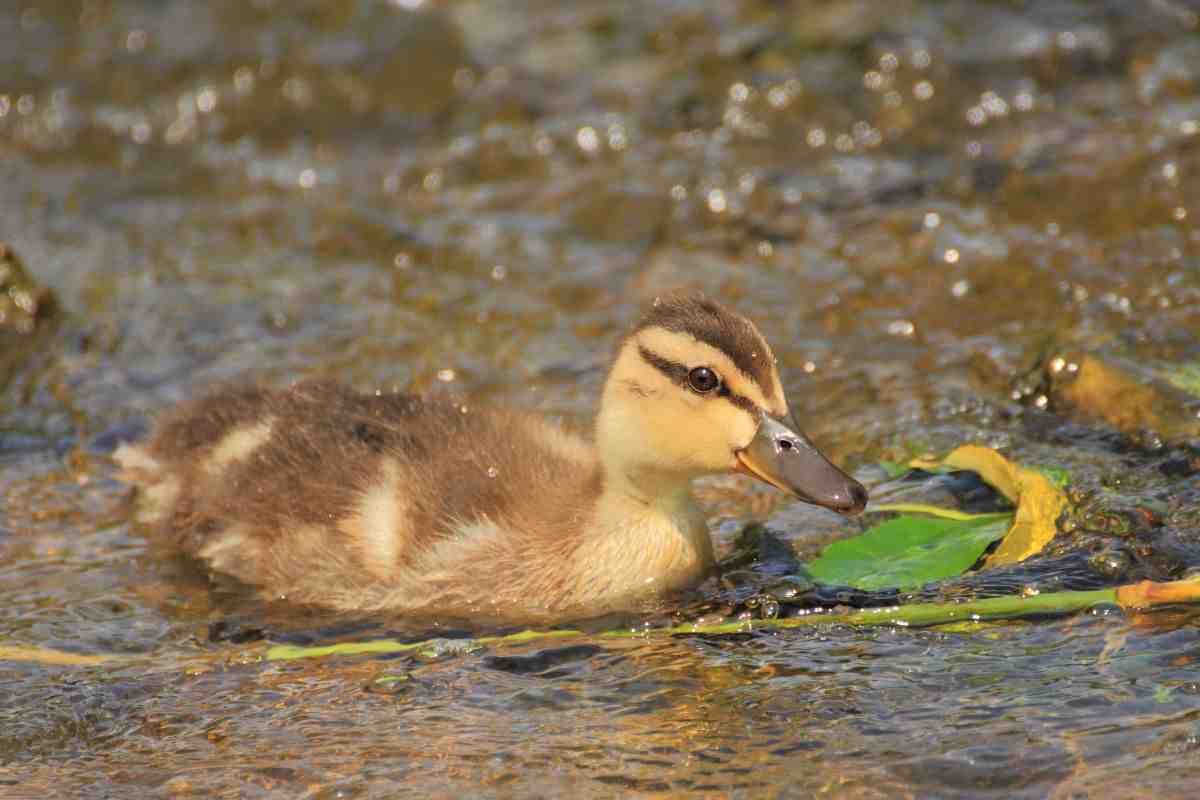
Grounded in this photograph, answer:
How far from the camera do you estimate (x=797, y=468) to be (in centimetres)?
443

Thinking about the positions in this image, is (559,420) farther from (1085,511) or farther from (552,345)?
(1085,511)

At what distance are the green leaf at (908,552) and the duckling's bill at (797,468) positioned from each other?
0.28 m

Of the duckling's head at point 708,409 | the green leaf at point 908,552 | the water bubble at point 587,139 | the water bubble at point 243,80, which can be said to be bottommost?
the green leaf at point 908,552

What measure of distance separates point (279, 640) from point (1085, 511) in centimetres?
219

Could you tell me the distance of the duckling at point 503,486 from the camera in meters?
4.54

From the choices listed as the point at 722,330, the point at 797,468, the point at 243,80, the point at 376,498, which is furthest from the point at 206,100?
the point at 797,468

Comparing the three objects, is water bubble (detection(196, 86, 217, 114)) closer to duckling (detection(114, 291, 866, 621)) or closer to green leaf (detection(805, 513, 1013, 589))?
duckling (detection(114, 291, 866, 621))

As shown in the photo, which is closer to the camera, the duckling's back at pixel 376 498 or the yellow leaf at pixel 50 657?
the yellow leaf at pixel 50 657

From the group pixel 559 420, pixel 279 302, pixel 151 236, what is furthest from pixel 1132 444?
pixel 151 236

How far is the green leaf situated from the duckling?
292 millimetres

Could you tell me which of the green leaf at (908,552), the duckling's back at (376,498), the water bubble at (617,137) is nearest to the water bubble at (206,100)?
the water bubble at (617,137)

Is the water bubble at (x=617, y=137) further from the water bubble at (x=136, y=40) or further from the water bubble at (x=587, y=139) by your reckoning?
the water bubble at (x=136, y=40)

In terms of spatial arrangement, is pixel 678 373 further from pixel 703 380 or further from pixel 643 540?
pixel 643 540

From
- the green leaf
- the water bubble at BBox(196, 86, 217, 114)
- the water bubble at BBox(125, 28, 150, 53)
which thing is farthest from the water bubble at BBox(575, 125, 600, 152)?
the green leaf
